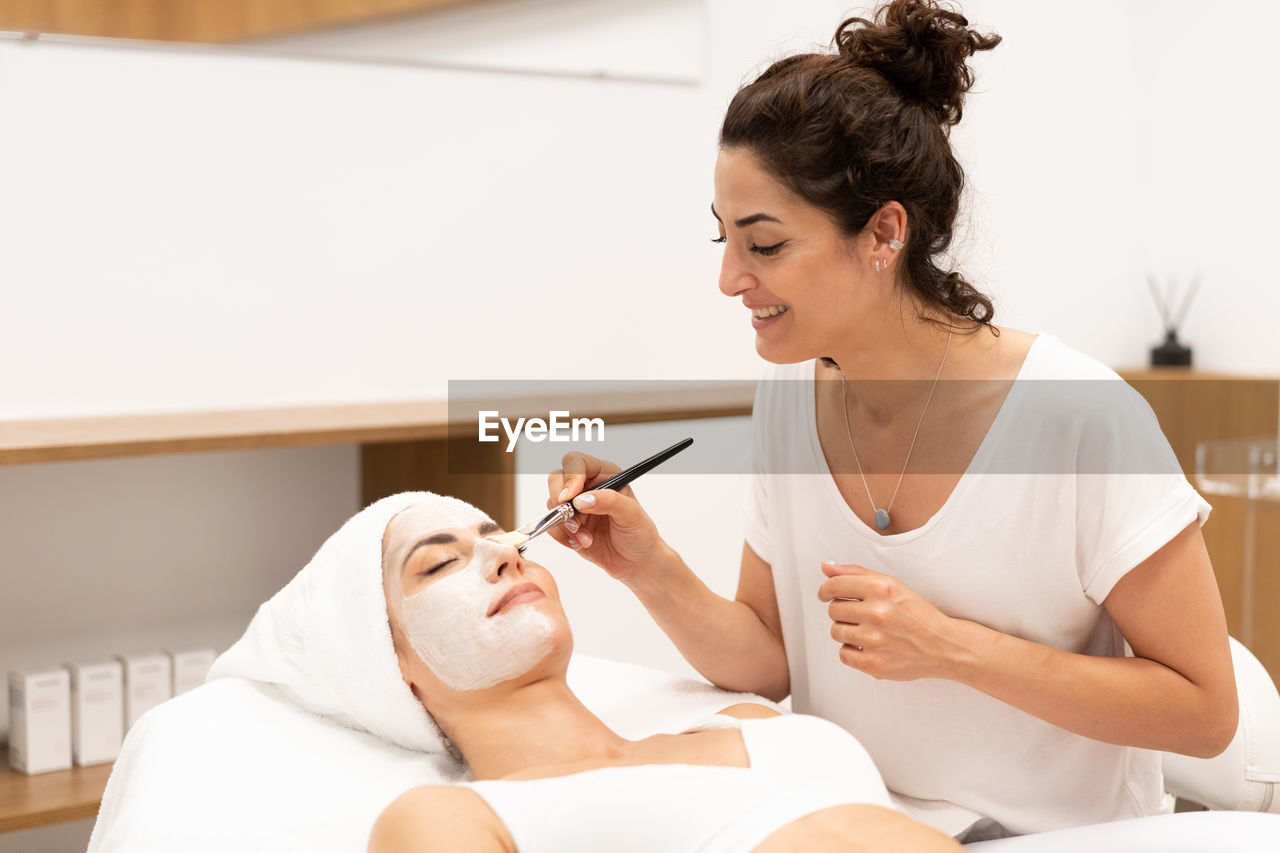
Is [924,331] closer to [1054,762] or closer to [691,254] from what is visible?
[1054,762]

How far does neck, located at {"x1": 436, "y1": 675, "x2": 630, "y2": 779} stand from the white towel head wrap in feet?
0.20

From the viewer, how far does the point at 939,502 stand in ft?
4.32

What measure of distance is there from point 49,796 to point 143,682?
236mm

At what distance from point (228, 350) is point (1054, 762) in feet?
5.27

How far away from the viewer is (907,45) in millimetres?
1263

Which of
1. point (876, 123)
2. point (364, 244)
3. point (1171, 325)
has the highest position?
point (876, 123)

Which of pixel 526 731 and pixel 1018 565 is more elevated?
pixel 1018 565

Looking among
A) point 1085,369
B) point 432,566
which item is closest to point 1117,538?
point 1085,369

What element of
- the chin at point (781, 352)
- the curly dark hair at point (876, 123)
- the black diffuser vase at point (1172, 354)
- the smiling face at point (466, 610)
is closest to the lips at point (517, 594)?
the smiling face at point (466, 610)

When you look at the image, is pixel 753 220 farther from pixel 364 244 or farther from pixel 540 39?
pixel 540 39

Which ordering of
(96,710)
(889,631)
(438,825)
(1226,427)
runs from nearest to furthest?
(438,825) → (889,631) → (96,710) → (1226,427)

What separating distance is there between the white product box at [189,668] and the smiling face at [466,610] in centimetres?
94

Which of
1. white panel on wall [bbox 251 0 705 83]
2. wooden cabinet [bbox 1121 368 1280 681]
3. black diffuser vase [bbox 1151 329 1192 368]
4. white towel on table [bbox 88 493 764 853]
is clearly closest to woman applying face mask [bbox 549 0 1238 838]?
white towel on table [bbox 88 493 764 853]

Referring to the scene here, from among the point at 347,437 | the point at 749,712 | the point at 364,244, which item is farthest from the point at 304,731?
the point at 364,244
